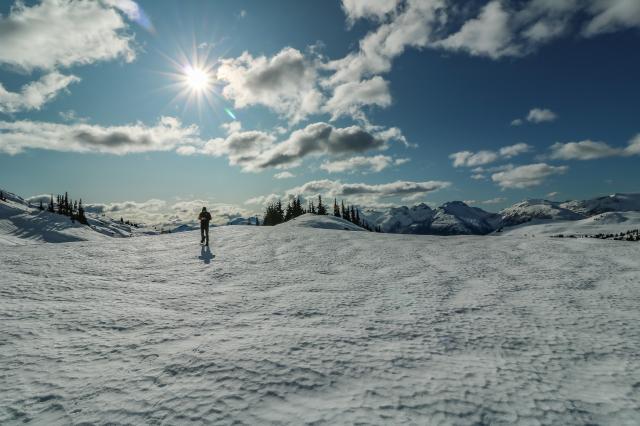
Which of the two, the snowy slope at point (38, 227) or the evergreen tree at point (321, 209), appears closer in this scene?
the snowy slope at point (38, 227)

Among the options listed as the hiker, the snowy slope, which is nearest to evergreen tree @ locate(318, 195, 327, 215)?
the snowy slope

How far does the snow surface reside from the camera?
14.2ft

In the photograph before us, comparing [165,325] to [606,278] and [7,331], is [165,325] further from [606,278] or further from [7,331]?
[606,278]

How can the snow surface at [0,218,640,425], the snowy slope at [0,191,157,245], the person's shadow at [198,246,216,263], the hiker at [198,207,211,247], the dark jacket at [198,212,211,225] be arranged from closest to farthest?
the snow surface at [0,218,640,425], the person's shadow at [198,246,216,263], the hiker at [198,207,211,247], the dark jacket at [198,212,211,225], the snowy slope at [0,191,157,245]

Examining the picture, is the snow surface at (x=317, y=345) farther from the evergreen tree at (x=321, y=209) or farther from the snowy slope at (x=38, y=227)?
the evergreen tree at (x=321, y=209)

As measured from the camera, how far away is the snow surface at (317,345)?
14.2ft

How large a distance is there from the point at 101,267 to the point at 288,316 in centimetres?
888

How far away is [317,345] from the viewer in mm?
6129

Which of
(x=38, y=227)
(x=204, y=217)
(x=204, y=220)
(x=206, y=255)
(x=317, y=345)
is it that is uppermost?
(x=38, y=227)

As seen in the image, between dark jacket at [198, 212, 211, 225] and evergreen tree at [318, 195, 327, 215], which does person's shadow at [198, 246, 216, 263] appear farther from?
evergreen tree at [318, 195, 327, 215]

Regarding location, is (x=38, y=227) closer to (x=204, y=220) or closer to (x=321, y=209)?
(x=321, y=209)

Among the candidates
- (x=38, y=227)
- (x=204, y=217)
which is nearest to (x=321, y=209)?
(x=38, y=227)

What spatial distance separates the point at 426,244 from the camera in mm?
20453

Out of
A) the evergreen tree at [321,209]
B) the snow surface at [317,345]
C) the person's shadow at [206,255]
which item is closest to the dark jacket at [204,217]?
the person's shadow at [206,255]
